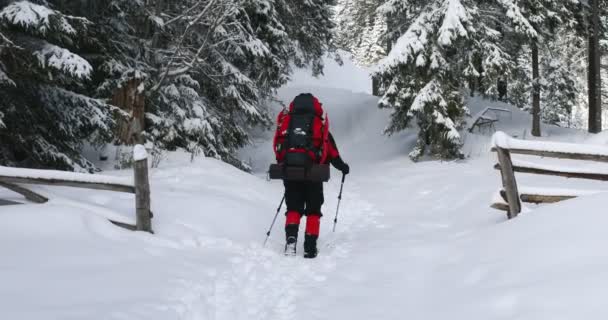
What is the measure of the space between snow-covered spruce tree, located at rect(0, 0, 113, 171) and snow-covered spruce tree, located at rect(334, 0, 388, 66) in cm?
1154

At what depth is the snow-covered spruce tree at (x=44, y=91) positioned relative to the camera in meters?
7.54

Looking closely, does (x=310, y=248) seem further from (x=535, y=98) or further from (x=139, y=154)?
(x=535, y=98)

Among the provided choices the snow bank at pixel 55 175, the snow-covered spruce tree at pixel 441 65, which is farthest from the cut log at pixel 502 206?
the snow-covered spruce tree at pixel 441 65

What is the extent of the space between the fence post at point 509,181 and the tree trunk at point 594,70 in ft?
52.2

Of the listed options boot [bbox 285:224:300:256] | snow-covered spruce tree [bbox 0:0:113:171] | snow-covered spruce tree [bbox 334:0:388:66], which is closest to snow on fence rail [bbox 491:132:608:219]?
boot [bbox 285:224:300:256]

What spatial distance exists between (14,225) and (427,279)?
14.3 ft

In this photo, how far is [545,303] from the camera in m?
3.53

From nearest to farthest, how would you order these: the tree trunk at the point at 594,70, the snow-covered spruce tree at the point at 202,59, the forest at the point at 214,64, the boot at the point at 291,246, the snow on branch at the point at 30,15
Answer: the boot at the point at 291,246 → the snow on branch at the point at 30,15 → the forest at the point at 214,64 → the snow-covered spruce tree at the point at 202,59 → the tree trunk at the point at 594,70

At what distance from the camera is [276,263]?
612 cm

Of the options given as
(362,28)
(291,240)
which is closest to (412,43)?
(362,28)

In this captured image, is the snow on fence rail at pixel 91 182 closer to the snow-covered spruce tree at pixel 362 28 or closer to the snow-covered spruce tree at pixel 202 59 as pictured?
the snow-covered spruce tree at pixel 202 59

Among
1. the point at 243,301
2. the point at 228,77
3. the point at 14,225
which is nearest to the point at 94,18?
the point at 228,77

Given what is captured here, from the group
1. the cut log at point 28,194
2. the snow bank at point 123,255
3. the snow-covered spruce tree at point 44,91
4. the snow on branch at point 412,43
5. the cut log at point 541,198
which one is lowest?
the snow bank at point 123,255

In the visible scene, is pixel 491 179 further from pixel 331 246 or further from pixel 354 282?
pixel 354 282
